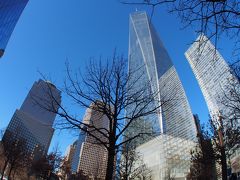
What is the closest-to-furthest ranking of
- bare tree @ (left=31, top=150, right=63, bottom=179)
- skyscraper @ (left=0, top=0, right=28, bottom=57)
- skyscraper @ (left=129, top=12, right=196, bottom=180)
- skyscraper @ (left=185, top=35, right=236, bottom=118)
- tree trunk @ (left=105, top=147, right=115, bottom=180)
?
skyscraper @ (left=185, top=35, right=236, bottom=118), tree trunk @ (left=105, top=147, right=115, bottom=180), bare tree @ (left=31, top=150, right=63, bottom=179), skyscraper @ (left=0, top=0, right=28, bottom=57), skyscraper @ (left=129, top=12, right=196, bottom=180)

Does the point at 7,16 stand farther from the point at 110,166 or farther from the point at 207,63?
the point at 207,63

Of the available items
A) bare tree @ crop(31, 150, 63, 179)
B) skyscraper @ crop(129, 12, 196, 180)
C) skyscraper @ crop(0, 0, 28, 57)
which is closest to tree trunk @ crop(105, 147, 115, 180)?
bare tree @ crop(31, 150, 63, 179)

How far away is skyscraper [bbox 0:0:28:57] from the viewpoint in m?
61.6

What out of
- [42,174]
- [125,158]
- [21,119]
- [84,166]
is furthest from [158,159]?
[125,158]

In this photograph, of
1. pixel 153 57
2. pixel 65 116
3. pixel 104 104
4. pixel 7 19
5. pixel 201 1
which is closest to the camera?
pixel 201 1

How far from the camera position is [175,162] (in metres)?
104

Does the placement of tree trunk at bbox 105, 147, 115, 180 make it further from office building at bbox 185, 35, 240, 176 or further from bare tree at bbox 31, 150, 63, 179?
bare tree at bbox 31, 150, 63, 179

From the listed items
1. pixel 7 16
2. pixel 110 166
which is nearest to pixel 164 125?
pixel 7 16

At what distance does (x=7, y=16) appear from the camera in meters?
64.8

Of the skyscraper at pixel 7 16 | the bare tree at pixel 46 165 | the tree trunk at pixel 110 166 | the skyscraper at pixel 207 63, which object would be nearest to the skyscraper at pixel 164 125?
the skyscraper at pixel 7 16

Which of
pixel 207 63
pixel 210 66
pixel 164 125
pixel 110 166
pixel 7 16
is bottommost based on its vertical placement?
pixel 110 166

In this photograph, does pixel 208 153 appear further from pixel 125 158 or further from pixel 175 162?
pixel 175 162

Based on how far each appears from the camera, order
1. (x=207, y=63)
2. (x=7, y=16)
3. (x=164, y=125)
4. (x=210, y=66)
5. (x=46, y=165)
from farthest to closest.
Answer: (x=164, y=125) < (x=7, y=16) < (x=46, y=165) < (x=210, y=66) < (x=207, y=63)

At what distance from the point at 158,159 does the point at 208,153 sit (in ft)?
274
